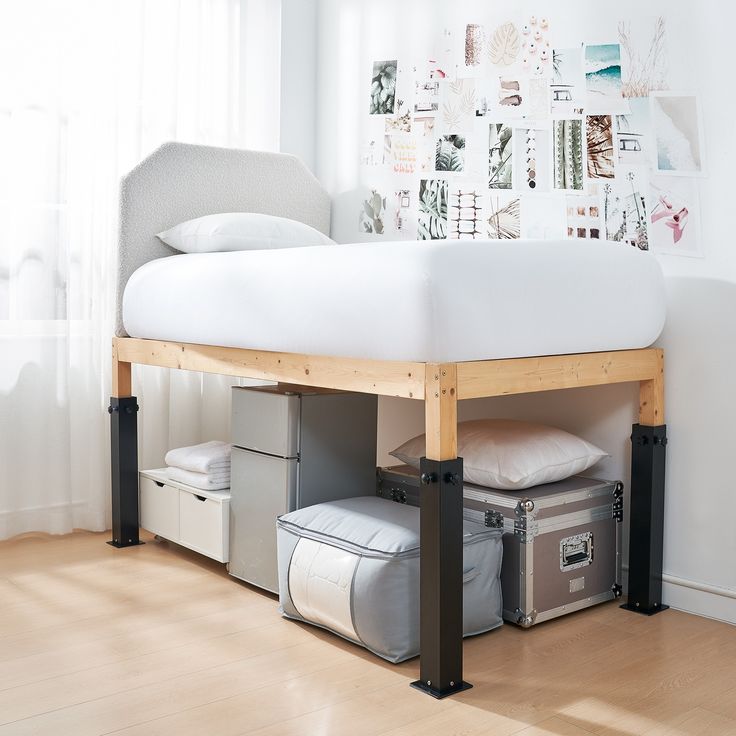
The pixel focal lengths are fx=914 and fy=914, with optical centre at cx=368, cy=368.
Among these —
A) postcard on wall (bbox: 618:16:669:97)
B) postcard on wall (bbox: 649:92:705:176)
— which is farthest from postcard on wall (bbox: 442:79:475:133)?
postcard on wall (bbox: 649:92:705:176)

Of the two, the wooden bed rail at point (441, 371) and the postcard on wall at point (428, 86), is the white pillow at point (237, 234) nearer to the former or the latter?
the wooden bed rail at point (441, 371)

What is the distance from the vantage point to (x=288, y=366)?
215 cm

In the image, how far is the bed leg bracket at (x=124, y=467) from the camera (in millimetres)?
2883

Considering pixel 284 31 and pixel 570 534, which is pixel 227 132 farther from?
pixel 570 534

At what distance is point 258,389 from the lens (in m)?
2.54

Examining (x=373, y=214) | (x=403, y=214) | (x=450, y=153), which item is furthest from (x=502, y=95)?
(x=373, y=214)

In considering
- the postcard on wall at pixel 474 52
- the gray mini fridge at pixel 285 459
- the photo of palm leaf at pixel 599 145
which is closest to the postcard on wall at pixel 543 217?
the photo of palm leaf at pixel 599 145

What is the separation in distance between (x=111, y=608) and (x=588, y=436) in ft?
4.39

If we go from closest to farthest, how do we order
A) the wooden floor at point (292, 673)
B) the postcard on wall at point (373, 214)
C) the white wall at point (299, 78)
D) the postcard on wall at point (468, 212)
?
the wooden floor at point (292, 673) < the postcard on wall at point (468, 212) < the postcard on wall at point (373, 214) < the white wall at point (299, 78)

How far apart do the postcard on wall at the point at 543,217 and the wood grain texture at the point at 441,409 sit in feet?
3.07

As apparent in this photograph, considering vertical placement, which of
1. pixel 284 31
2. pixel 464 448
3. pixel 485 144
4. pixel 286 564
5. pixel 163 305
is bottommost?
pixel 286 564

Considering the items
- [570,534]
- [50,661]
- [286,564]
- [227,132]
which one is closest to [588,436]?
[570,534]

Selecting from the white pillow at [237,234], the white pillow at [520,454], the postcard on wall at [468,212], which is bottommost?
the white pillow at [520,454]

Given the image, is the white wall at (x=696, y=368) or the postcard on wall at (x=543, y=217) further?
the postcard on wall at (x=543, y=217)
